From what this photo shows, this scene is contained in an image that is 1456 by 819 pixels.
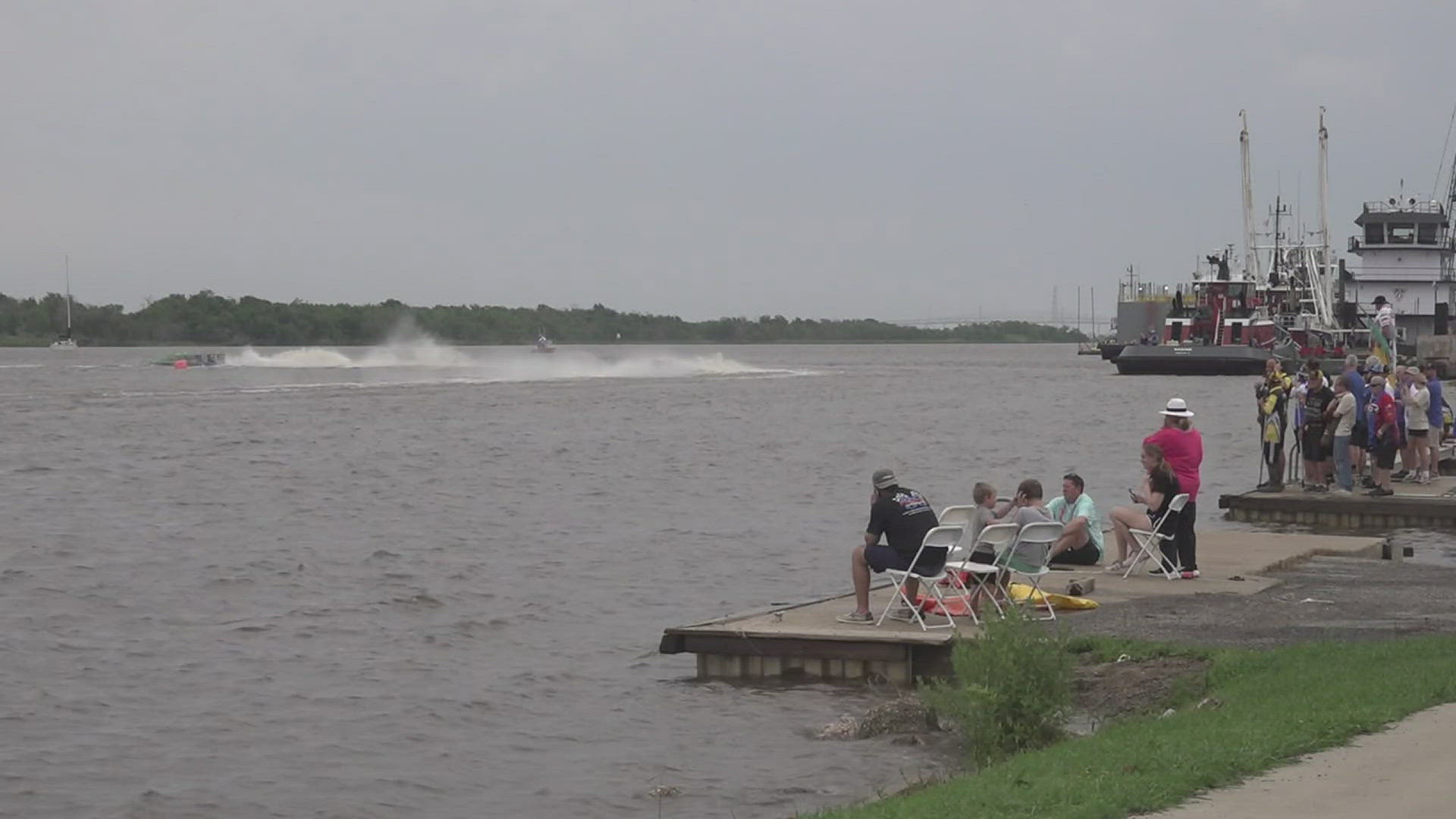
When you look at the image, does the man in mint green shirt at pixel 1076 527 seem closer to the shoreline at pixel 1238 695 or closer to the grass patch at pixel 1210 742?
the shoreline at pixel 1238 695

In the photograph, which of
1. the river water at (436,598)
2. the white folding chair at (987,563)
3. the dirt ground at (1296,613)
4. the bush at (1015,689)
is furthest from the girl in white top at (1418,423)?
the bush at (1015,689)

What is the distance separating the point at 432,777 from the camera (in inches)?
525

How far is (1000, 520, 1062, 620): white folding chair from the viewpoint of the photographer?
15336 millimetres

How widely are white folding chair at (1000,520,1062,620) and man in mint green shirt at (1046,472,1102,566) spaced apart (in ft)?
4.94

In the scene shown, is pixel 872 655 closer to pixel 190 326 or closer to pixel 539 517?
pixel 539 517

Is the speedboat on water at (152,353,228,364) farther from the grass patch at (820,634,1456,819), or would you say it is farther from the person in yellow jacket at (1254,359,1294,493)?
the grass patch at (820,634,1456,819)

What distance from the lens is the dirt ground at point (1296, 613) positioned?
14.3 m

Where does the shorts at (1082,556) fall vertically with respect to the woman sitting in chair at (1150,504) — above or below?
below

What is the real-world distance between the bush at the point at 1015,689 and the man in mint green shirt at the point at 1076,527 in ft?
18.6

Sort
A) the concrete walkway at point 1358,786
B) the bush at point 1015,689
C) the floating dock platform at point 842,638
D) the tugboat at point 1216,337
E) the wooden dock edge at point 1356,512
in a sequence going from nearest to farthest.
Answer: the concrete walkway at point 1358,786, the bush at point 1015,689, the floating dock platform at point 842,638, the wooden dock edge at point 1356,512, the tugboat at point 1216,337

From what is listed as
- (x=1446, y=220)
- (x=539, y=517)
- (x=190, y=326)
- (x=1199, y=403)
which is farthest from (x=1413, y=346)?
(x=190, y=326)

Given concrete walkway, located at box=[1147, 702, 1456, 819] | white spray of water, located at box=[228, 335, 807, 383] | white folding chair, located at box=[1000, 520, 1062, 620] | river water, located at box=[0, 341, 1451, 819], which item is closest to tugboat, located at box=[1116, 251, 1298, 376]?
white spray of water, located at box=[228, 335, 807, 383]

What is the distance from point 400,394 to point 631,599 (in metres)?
63.2

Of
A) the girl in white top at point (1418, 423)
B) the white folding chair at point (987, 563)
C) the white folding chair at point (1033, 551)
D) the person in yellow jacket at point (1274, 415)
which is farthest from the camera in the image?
the girl in white top at point (1418, 423)
